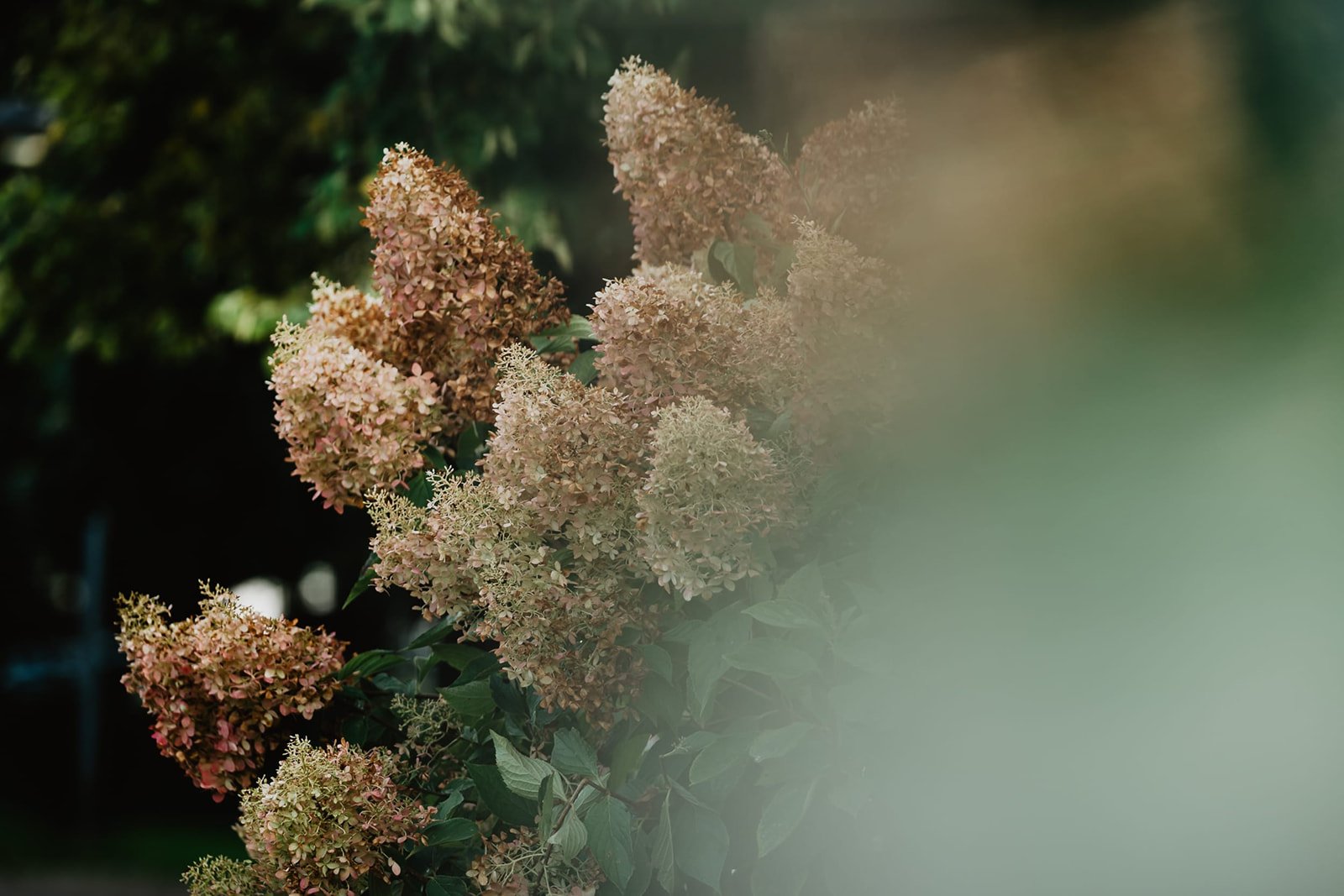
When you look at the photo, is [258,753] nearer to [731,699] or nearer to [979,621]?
[731,699]

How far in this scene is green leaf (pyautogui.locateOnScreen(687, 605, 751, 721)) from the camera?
1.20 m

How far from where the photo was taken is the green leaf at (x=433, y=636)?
1475 millimetres

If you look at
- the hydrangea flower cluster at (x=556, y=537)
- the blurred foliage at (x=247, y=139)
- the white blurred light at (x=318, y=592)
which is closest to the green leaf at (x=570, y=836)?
the hydrangea flower cluster at (x=556, y=537)

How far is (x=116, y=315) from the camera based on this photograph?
7.20 m

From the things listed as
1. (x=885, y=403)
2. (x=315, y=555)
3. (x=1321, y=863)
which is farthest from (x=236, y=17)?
(x=1321, y=863)

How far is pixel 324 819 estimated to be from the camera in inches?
53.9

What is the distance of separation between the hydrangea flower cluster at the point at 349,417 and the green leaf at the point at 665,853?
1.62 feet

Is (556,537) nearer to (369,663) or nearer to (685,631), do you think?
(685,631)

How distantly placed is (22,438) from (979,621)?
10.7m

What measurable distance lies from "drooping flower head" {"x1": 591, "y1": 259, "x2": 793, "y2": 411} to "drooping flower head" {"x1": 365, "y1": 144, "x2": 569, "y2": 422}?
25 cm

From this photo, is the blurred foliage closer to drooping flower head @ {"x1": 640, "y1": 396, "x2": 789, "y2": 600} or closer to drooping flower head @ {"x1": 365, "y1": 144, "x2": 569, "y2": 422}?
drooping flower head @ {"x1": 365, "y1": 144, "x2": 569, "y2": 422}

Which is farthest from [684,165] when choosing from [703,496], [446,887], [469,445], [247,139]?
[247,139]

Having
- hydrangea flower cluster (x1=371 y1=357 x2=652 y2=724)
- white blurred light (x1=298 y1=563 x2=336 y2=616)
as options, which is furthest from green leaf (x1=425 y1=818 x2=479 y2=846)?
white blurred light (x1=298 y1=563 x2=336 y2=616)

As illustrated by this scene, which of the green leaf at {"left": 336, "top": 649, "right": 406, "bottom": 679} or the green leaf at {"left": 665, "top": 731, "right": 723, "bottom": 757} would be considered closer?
the green leaf at {"left": 665, "top": 731, "right": 723, "bottom": 757}
